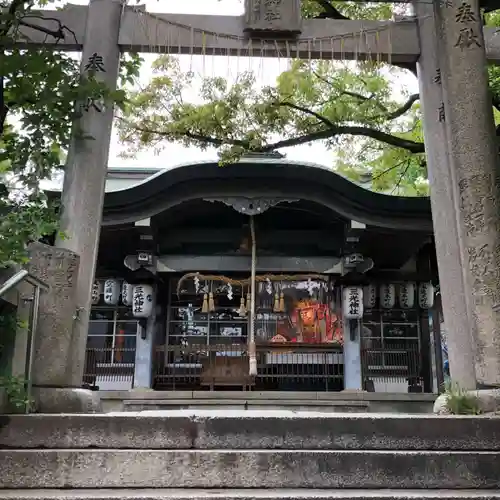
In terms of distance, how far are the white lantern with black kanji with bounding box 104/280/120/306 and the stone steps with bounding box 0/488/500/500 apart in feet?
27.9

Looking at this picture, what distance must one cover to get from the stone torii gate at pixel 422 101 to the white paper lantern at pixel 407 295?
20.0ft

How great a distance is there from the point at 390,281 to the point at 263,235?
2.84 metres

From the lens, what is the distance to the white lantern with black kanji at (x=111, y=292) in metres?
11.4

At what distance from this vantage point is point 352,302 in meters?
11.0

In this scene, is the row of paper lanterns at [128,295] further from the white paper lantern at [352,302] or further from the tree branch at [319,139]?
the white paper lantern at [352,302]

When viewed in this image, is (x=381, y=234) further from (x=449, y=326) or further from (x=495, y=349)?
(x=495, y=349)

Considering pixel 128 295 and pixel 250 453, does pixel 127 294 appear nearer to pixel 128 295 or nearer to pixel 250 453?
pixel 128 295

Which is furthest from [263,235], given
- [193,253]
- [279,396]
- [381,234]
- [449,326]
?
[449,326]

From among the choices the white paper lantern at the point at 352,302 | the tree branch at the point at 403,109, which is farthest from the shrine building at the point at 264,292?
the tree branch at the point at 403,109

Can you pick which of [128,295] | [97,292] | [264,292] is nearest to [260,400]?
[264,292]

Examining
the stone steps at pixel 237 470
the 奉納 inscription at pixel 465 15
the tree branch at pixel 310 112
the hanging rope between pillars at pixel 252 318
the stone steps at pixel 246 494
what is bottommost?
the stone steps at pixel 246 494

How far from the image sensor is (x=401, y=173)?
10727 mm

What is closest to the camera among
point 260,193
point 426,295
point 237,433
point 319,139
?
point 237,433

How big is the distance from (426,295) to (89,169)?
27.6 ft
